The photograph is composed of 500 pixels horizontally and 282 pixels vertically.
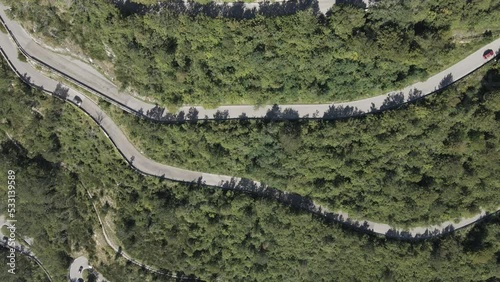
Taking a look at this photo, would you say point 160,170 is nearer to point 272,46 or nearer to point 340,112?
point 272,46

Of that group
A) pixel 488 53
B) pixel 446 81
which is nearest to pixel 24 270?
pixel 446 81

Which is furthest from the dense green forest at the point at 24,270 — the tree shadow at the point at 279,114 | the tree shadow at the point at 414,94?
the tree shadow at the point at 414,94

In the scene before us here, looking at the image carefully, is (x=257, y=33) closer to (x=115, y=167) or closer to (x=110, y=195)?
(x=115, y=167)

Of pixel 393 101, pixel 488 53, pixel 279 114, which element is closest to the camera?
pixel 488 53

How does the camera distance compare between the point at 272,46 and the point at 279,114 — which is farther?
the point at 279,114

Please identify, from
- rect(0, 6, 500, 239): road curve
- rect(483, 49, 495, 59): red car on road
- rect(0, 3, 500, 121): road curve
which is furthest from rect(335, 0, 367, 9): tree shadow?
rect(0, 6, 500, 239): road curve

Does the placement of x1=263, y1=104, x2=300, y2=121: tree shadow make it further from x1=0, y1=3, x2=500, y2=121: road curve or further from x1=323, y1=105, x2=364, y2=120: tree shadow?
x1=323, y1=105, x2=364, y2=120: tree shadow
